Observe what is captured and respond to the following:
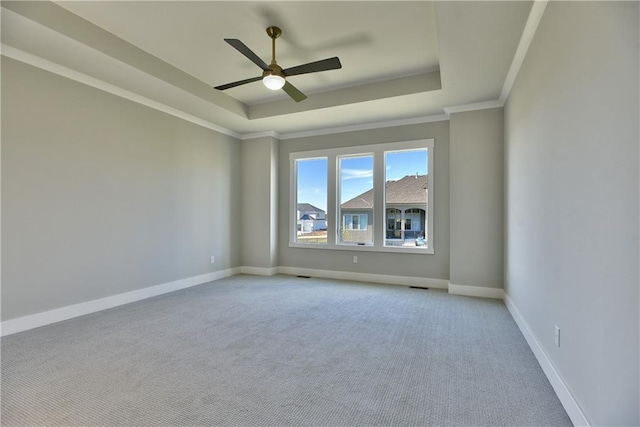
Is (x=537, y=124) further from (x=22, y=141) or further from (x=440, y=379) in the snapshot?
(x=22, y=141)

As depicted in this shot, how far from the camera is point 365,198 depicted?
5504 mm

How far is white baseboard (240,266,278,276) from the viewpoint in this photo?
586 centimetres

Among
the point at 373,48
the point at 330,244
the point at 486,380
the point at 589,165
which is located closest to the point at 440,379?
the point at 486,380

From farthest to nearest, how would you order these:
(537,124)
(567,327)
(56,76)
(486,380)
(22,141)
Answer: (56,76), (22,141), (537,124), (486,380), (567,327)

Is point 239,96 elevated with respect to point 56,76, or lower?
elevated

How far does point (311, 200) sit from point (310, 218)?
1.15 ft

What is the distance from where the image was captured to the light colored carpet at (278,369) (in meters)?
1.78

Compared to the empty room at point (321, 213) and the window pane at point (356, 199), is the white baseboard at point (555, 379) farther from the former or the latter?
the window pane at point (356, 199)

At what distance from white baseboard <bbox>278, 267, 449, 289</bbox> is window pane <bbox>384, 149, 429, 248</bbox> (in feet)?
1.85

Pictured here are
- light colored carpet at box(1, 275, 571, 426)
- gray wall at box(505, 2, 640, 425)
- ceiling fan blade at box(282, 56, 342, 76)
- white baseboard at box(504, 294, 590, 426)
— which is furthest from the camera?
ceiling fan blade at box(282, 56, 342, 76)

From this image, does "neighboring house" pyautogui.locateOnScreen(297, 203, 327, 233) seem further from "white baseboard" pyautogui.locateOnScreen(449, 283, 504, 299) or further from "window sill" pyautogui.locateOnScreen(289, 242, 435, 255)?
"white baseboard" pyautogui.locateOnScreen(449, 283, 504, 299)

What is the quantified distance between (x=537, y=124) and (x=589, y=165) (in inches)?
44.6

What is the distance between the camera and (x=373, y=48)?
3377mm

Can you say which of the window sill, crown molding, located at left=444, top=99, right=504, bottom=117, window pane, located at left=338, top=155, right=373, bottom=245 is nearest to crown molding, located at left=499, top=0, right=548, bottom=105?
crown molding, located at left=444, top=99, right=504, bottom=117
